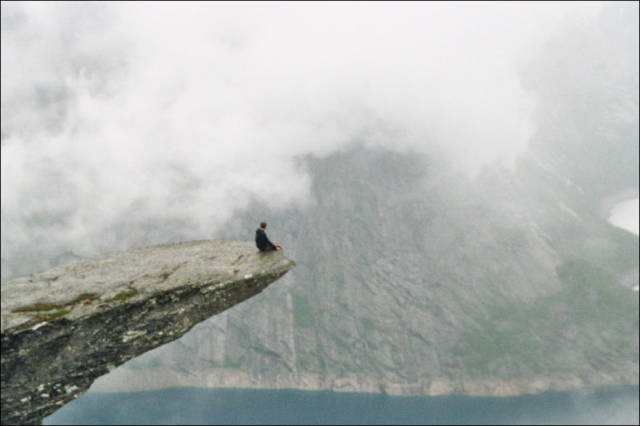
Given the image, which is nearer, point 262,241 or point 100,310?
point 100,310

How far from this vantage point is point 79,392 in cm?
1775

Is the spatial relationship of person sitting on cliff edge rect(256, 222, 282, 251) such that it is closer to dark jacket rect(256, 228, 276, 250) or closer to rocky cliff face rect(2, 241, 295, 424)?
dark jacket rect(256, 228, 276, 250)

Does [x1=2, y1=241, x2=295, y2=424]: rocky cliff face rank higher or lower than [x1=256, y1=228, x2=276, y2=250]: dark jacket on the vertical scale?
lower

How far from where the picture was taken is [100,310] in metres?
17.1

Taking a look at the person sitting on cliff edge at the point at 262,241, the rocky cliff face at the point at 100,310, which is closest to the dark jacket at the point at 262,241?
the person sitting on cliff edge at the point at 262,241

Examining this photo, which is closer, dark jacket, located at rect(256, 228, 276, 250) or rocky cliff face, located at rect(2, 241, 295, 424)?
rocky cliff face, located at rect(2, 241, 295, 424)

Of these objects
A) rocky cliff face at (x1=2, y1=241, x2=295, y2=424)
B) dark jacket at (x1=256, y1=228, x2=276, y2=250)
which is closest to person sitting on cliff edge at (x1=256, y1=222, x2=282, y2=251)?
dark jacket at (x1=256, y1=228, x2=276, y2=250)

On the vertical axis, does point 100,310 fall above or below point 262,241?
below

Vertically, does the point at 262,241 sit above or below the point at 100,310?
above

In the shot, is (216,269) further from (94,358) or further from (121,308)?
(94,358)

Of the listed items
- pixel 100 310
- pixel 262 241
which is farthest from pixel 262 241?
pixel 100 310

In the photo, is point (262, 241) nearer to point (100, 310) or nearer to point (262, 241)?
point (262, 241)

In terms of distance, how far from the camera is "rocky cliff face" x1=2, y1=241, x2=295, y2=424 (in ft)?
51.4

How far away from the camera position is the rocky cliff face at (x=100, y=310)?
15.7 m
